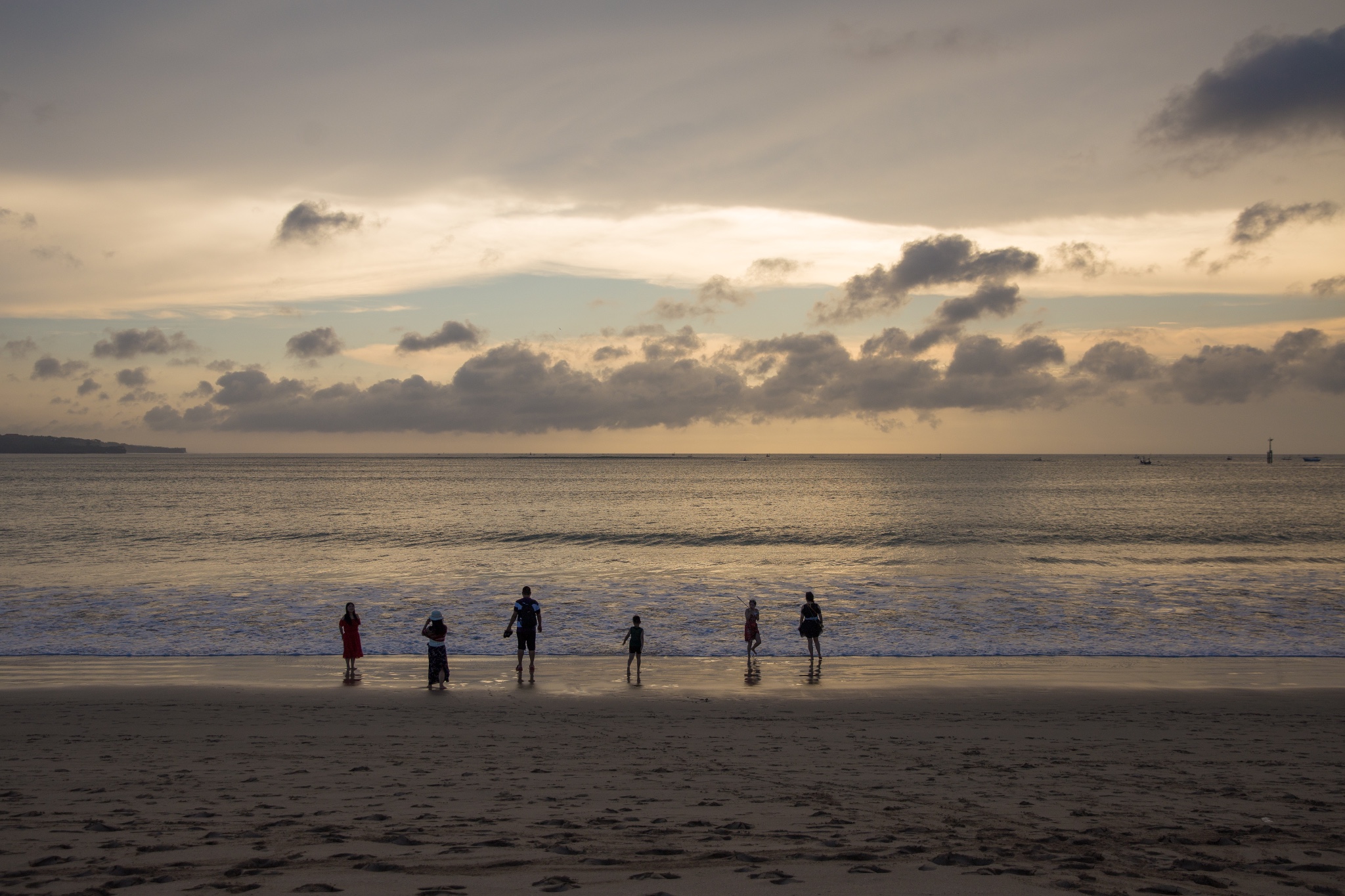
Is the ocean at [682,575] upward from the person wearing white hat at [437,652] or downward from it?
downward

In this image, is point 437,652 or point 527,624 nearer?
point 437,652

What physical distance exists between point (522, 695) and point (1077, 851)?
10391mm

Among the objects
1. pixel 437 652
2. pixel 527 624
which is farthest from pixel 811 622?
pixel 437 652

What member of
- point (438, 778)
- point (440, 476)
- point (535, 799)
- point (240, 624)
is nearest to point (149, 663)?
point (240, 624)

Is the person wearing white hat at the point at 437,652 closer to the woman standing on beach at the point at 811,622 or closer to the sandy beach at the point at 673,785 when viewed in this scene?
the sandy beach at the point at 673,785

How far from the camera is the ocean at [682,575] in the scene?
2083 cm

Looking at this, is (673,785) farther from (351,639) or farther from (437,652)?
(351,639)

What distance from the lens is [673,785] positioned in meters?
9.31

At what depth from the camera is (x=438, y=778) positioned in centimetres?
950

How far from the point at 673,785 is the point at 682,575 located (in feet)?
78.6

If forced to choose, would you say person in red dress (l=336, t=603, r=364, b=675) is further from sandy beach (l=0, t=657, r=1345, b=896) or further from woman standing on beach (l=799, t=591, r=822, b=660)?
woman standing on beach (l=799, t=591, r=822, b=660)

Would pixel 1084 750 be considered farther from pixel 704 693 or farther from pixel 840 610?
pixel 840 610

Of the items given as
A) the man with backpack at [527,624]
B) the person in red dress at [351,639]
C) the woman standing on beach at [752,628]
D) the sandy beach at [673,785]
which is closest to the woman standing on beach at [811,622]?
the woman standing on beach at [752,628]

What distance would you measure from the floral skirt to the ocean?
14.7 feet
